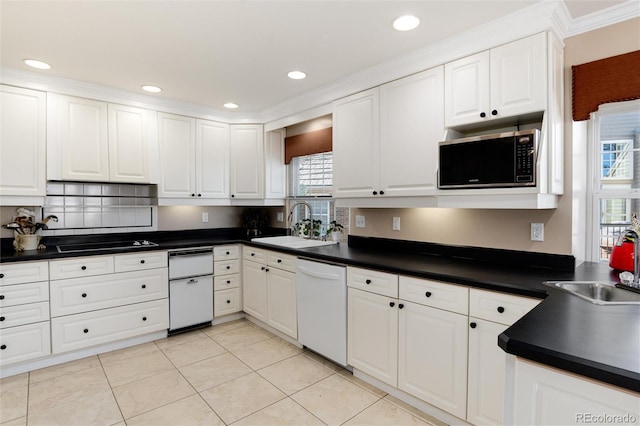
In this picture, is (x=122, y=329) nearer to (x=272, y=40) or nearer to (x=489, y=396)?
(x=272, y=40)

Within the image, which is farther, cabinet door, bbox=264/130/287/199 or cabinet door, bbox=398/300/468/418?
cabinet door, bbox=264/130/287/199

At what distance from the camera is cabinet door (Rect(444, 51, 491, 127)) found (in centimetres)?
209

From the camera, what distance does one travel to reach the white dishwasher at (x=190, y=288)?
3428 mm

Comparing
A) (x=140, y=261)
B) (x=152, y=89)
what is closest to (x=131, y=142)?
(x=152, y=89)

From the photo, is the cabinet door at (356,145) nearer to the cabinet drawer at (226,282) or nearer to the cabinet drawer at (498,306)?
the cabinet drawer at (498,306)

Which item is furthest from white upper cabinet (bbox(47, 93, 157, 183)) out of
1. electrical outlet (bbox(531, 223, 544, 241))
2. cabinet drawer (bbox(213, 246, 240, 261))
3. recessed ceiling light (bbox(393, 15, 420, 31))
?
electrical outlet (bbox(531, 223, 544, 241))

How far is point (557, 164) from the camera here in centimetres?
198

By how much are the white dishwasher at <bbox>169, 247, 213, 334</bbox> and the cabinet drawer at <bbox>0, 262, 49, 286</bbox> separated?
100cm

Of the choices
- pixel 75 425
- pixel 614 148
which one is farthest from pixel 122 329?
pixel 614 148

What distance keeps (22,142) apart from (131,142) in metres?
0.82

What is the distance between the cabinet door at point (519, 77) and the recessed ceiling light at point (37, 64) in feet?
10.7

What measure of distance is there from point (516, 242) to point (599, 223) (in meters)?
0.52

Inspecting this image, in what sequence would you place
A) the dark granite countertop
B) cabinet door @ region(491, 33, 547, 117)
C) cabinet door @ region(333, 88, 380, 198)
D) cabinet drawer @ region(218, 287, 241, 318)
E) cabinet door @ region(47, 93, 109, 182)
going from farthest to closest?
cabinet drawer @ region(218, 287, 241, 318), cabinet door @ region(47, 93, 109, 182), cabinet door @ region(333, 88, 380, 198), cabinet door @ region(491, 33, 547, 117), the dark granite countertop

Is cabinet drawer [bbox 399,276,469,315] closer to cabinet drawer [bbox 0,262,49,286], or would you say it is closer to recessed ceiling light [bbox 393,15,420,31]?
recessed ceiling light [bbox 393,15,420,31]
